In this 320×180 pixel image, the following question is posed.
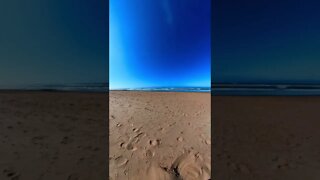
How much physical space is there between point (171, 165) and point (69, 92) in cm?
703

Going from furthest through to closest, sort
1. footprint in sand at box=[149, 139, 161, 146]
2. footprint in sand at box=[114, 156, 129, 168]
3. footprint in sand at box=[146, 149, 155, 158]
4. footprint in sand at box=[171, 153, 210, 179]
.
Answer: footprint in sand at box=[149, 139, 161, 146]
footprint in sand at box=[146, 149, 155, 158]
footprint in sand at box=[114, 156, 129, 168]
footprint in sand at box=[171, 153, 210, 179]

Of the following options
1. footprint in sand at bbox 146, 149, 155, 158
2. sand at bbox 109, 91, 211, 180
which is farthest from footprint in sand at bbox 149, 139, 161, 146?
footprint in sand at bbox 146, 149, 155, 158

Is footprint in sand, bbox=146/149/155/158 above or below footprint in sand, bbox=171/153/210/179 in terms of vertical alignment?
above

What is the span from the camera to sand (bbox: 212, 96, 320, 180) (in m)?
1.61

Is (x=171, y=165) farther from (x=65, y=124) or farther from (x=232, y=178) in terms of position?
(x=65, y=124)

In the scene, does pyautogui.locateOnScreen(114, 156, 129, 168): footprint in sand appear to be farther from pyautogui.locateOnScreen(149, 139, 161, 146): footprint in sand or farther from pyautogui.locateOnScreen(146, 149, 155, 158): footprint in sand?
pyautogui.locateOnScreen(149, 139, 161, 146): footprint in sand

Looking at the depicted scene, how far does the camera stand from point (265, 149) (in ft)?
6.78

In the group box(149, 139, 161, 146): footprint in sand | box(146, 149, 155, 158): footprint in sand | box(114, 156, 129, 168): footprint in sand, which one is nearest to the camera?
box(114, 156, 129, 168): footprint in sand

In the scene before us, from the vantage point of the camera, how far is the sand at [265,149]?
1608mm

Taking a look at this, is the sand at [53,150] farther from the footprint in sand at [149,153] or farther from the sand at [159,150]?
the footprint in sand at [149,153]

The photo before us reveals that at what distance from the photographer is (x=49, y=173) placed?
154 cm

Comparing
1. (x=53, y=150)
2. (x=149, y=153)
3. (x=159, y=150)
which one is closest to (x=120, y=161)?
(x=149, y=153)

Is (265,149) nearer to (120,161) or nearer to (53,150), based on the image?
(120,161)

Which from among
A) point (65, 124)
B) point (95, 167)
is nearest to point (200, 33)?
point (95, 167)
